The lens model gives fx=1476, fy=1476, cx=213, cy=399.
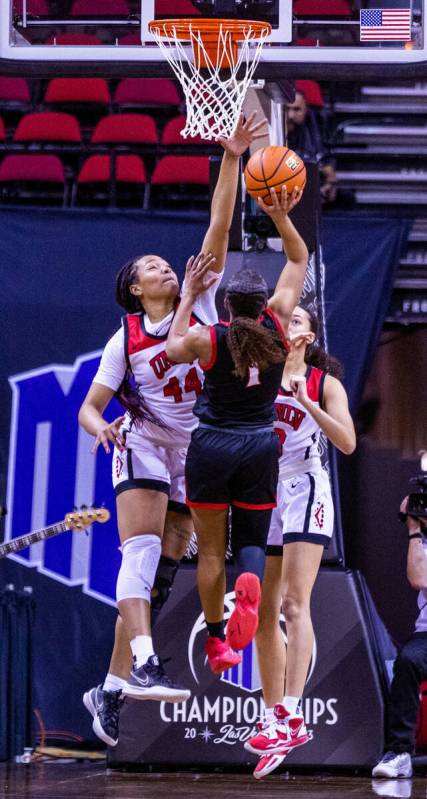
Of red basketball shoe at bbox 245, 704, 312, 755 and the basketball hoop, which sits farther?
the basketball hoop

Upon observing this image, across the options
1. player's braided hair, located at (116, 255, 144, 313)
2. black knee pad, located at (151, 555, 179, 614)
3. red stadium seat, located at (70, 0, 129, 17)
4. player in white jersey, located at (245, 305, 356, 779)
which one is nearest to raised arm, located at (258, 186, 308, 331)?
player in white jersey, located at (245, 305, 356, 779)

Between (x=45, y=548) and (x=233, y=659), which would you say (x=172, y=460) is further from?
(x=45, y=548)

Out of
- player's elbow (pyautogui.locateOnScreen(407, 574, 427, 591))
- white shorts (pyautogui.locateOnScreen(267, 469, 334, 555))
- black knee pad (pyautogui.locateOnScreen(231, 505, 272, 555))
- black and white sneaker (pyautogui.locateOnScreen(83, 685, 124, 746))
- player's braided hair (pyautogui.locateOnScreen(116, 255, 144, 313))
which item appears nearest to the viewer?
black knee pad (pyautogui.locateOnScreen(231, 505, 272, 555))

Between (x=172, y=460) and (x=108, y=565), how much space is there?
3758 mm

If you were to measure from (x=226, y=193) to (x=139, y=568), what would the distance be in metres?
1.81

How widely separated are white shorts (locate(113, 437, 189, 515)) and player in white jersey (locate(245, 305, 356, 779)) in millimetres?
673

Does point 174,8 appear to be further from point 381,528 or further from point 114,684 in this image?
point 381,528

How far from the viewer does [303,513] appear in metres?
7.70

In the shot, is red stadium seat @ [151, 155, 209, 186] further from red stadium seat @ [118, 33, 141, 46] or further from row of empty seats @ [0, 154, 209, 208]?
red stadium seat @ [118, 33, 141, 46]

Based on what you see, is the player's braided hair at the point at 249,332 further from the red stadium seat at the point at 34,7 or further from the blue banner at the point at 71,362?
the blue banner at the point at 71,362

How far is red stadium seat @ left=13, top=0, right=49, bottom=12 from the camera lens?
814cm

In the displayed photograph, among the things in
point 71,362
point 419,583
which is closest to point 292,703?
point 419,583

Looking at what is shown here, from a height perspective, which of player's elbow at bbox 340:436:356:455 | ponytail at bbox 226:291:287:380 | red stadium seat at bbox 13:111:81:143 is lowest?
player's elbow at bbox 340:436:356:455

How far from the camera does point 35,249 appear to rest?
1124 centimetres
